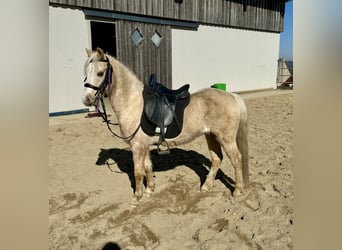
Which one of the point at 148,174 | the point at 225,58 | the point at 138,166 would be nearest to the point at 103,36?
the point at 225,58

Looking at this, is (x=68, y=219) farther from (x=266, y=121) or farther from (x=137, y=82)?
(x=266, y=121)

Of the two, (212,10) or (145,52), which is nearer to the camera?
(145,52)

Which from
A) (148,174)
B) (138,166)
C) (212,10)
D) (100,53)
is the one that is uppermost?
(212,10)

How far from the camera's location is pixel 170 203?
2996 mm

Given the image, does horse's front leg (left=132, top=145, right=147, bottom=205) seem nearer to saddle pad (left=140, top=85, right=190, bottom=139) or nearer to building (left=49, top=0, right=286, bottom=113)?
saddle pad (left=140, top=85, right=190, bottom=139)

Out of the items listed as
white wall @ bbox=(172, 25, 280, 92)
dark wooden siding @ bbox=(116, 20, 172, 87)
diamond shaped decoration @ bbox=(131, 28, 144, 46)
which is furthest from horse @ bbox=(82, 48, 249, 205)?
white wall @ bbox=(172, 25, 280, 92)

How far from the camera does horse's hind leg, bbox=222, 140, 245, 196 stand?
3090 mm

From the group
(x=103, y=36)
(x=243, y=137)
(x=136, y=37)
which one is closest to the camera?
(x=243, y=137)

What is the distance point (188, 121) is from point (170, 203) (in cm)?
104

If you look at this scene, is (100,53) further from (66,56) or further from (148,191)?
(66,56)
